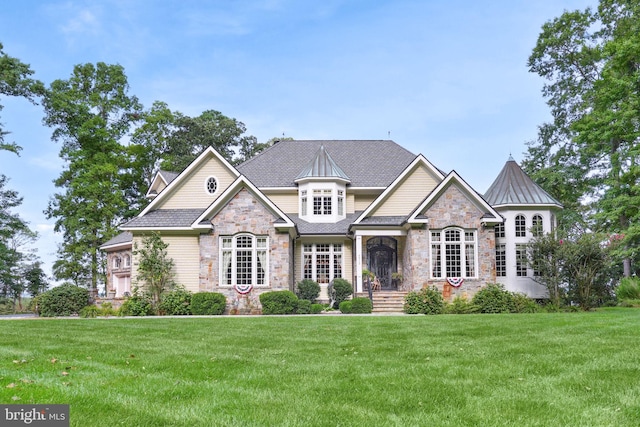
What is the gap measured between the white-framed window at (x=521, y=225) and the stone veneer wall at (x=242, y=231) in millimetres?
10706

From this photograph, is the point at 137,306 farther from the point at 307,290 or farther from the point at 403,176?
the point at 403,176

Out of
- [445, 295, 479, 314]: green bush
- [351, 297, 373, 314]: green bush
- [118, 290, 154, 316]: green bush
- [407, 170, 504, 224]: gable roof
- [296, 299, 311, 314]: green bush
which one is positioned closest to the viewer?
[445, 295, 479, 314]: green bush

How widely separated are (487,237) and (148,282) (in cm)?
1472

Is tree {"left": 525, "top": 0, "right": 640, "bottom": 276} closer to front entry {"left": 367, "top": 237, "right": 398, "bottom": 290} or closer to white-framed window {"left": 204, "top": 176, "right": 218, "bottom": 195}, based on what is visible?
front entry {"left": 367, "top": 237, "right": 398, "bottom": 290}

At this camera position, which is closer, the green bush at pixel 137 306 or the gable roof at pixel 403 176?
the green bush at pixel 137 306

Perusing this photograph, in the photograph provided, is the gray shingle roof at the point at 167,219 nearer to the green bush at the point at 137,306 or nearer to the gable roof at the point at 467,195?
the green bush at the point at 137,306

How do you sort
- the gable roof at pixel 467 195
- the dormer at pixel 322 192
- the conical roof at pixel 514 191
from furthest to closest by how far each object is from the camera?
1. the dormer at pixel 322 192
2. the conical roof at pixel 514 191
3. the gable roof at pixel 467 195

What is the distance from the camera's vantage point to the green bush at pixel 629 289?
24.5 meters

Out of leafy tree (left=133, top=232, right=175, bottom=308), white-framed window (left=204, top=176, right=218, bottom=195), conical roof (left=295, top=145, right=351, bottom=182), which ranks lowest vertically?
leafy tree (left=133, top=232, right=175, bottom=308)

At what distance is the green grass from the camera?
5266 millimetres

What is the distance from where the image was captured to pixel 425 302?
21.7 metres

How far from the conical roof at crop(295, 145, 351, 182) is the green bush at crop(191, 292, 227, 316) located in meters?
7.74

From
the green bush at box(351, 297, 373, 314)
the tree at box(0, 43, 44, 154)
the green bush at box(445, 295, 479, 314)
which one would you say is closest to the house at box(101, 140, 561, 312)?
the green bush at box(445, 295, 479, 314)

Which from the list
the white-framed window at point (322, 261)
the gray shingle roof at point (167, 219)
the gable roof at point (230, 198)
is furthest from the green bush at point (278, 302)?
the gray shingle roof at point (167, 219)
